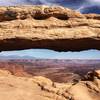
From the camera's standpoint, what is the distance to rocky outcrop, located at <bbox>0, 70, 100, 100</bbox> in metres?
17.0

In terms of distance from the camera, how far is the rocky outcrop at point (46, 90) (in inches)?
667

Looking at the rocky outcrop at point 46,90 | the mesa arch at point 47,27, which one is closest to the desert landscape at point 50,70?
the mesa arch at point 47,27

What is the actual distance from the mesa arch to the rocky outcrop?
403 centimetres

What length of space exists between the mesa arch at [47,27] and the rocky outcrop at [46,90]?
403cm

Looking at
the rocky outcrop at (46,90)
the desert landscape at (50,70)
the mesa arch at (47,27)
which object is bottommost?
the desert landscape at (50,70)

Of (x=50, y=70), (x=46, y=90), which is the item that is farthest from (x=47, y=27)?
(x=50, y=70)

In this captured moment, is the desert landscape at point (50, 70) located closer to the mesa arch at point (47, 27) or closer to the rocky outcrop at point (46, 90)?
the mesa arch at point (47, 27)

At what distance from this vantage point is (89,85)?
61.1 feet

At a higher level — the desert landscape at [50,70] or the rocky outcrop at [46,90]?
the rocky outcrop at [46,90]

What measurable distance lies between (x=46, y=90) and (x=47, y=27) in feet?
21.8

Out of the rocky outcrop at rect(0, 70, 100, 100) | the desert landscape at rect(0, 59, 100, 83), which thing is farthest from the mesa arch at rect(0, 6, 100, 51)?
the desert landscape at rect(0, 59, 100, 83)

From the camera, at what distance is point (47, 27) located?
2308 cm

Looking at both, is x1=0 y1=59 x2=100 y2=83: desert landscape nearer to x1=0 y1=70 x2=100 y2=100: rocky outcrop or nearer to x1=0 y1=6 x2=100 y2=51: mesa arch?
x1=0 y1=6 x2=100 y2=51: mesa arch

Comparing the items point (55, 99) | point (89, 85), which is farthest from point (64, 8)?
point (55, 99)
